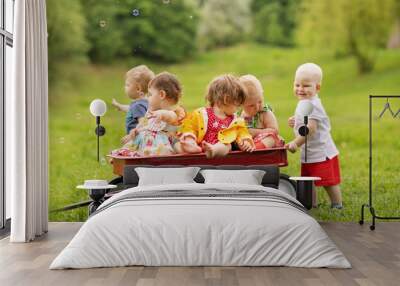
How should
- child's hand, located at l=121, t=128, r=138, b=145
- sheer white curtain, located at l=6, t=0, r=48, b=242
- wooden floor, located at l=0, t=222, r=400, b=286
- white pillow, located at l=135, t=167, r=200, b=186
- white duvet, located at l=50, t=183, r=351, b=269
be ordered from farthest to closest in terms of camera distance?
→ child's hand, located at l=121, t=128, r=138, b=145 → white pillow, located at l=135, t=167, r=200, b=186 → sheer white curtain, located at l=6, t=0, r=48, b=242 → white duvet, located at l=50, t=183, r=351, b=269 → wooden floor, located at l=0, t=222, r=400, b=286

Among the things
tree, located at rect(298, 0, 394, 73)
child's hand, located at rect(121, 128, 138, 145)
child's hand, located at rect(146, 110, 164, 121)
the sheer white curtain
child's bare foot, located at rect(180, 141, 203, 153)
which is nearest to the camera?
the sheer white curtain

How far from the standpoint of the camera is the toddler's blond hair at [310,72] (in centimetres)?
718

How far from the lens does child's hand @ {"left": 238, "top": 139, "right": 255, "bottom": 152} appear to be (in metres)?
6.70

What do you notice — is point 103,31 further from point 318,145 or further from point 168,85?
point 318,145

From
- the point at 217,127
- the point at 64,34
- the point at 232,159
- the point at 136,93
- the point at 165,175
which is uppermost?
the point at 64,34

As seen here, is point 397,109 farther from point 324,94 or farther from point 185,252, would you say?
point 185,252

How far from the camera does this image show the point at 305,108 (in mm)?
6965

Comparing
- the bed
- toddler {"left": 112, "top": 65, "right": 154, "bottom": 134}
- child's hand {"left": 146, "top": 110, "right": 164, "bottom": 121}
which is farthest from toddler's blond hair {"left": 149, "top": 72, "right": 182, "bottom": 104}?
the bed

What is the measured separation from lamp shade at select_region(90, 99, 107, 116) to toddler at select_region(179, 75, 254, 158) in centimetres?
97

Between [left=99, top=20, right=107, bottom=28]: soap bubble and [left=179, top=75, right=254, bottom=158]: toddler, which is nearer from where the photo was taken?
[left=179, top=75, right=254, bottom=158]: toddler

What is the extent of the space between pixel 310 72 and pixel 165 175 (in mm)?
2129

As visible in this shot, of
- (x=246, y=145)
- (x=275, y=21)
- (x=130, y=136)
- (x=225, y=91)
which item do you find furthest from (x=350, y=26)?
(x=130, y=136)

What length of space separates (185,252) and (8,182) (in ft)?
9.16

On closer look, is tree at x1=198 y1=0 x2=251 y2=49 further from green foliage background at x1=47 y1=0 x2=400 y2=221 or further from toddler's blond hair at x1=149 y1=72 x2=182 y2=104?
toddler's blond hair at x1=149 y1=72 x2=182 y2=104
